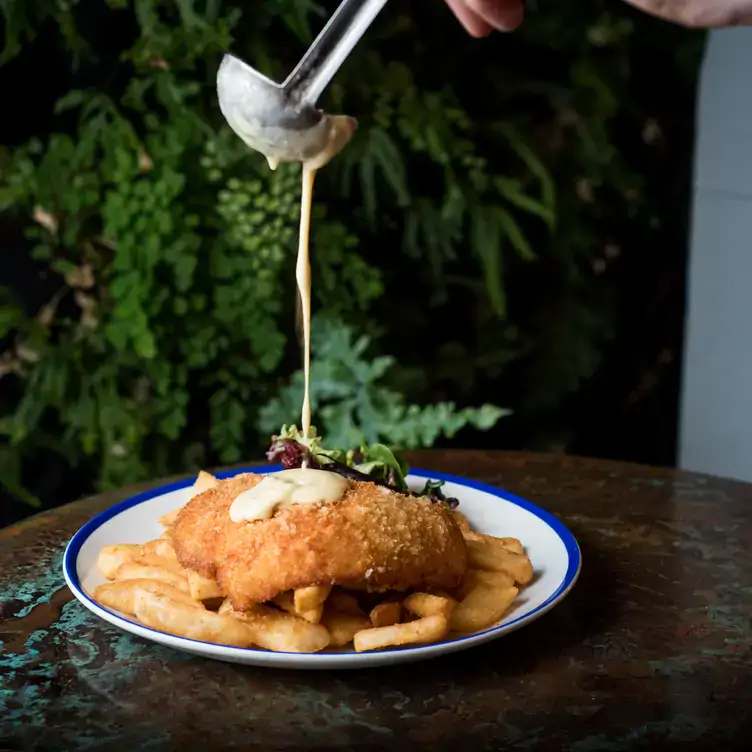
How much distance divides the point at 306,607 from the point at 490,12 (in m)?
1.20

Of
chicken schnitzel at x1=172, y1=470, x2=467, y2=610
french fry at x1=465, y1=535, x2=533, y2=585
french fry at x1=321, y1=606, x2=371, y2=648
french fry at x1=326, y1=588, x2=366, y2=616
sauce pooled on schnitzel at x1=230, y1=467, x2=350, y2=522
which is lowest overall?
french fry at x1=321, y1=606, x2=371, y2=648

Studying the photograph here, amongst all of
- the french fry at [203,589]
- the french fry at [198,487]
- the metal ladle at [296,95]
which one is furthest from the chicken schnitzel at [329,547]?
the metal ladle at [296,95]

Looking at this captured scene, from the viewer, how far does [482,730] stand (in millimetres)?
954

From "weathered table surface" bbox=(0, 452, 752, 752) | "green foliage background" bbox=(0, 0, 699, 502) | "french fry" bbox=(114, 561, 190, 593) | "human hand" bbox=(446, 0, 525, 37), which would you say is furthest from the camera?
"green foliage background" bbox=(0, 0, 699, 502)

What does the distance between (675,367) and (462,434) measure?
91 cm

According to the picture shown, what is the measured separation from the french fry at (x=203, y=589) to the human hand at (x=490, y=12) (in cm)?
115

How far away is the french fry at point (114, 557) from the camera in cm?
124

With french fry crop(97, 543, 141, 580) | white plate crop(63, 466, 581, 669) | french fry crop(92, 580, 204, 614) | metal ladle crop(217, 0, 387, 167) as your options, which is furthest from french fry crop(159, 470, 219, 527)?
metal ladle crop(217, 0, 387, 167)

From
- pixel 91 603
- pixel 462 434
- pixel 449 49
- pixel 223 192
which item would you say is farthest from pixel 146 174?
pixel 91 603

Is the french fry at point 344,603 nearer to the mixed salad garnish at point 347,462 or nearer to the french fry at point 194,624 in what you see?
the french fry at point 194,624

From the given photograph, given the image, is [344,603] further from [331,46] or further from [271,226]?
[271,226]

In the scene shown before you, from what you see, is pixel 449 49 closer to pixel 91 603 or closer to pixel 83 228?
pixel 83 228

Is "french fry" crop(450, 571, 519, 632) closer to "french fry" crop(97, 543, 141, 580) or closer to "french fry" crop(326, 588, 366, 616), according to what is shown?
"french fry" crop(326, 588, 366, 616)

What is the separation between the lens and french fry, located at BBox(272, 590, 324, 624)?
42.1 inches
